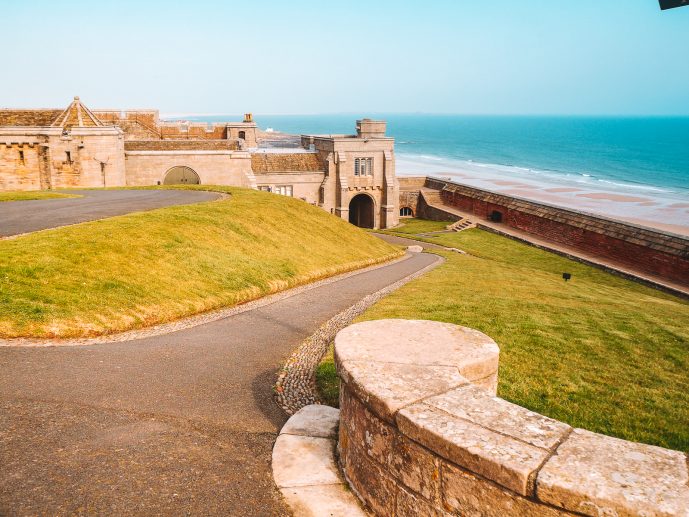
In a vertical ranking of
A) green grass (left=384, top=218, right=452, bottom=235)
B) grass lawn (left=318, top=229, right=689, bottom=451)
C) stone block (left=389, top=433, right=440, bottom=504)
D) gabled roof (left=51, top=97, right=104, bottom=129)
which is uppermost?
gabled roof (left=51, top=97, right=104, bottom=129)

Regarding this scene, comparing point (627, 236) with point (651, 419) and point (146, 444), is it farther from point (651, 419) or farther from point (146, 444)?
point (146, 444)

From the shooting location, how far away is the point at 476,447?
4.43m

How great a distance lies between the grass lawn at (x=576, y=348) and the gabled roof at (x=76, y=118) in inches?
1091

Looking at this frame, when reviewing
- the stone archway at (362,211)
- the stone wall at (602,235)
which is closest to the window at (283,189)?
the stone archway at (362,211)

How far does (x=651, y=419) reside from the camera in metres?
8.74

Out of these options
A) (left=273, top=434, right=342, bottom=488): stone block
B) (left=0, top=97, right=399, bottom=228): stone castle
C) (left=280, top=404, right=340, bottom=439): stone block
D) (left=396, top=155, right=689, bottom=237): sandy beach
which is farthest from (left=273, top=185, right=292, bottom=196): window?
(left=273, top=434, right=342, bottom=488): stone block

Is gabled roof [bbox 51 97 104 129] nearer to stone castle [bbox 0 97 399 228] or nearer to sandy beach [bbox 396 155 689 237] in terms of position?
stone castle [bbox 0 97 399 228]

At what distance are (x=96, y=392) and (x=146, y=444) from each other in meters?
2.01

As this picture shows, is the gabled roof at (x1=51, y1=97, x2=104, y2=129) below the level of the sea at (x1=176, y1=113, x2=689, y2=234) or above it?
above

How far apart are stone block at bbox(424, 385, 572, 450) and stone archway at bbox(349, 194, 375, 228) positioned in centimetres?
4953

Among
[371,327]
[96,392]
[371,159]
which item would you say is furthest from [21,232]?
[371,159]

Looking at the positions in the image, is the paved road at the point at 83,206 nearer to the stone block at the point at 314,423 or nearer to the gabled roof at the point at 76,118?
the gabled roof at the point at 76,118

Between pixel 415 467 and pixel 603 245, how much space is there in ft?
107

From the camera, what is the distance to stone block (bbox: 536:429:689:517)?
12.4 ft
